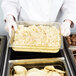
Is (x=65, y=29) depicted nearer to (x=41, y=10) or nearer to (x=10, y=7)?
(x=41, y=10)

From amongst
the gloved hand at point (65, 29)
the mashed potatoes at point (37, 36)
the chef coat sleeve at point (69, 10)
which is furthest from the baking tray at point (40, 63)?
the chef coat sleeve at point (69, 10)

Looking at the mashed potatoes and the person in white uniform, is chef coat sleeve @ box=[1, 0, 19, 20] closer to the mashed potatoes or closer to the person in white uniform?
the person in white uniform

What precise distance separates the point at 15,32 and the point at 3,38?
0.18m

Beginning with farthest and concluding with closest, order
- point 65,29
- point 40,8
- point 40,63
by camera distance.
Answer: point 40,8
point 65,29
point 40,63

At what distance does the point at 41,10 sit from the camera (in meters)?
1.59

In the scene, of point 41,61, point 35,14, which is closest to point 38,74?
point 41,61

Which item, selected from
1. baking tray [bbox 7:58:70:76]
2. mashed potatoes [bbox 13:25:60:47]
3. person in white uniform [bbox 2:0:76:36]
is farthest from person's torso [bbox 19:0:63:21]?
baking tray [bbox 7:58:70:76]

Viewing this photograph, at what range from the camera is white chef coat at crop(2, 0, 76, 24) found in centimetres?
157

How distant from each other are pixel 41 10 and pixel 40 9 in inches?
0.6

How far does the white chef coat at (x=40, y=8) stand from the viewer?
1.57 metres

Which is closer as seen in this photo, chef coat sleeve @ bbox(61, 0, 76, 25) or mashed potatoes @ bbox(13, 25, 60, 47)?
mashed potatoes @ bbox(13, 25, 60, 47)

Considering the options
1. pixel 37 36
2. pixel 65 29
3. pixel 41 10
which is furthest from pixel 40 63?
pixel 41 10

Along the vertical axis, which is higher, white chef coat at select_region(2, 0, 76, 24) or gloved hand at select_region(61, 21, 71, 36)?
white chef coat at select_region(2, 0, 76, 24)

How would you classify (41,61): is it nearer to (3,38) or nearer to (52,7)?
(3,38)
